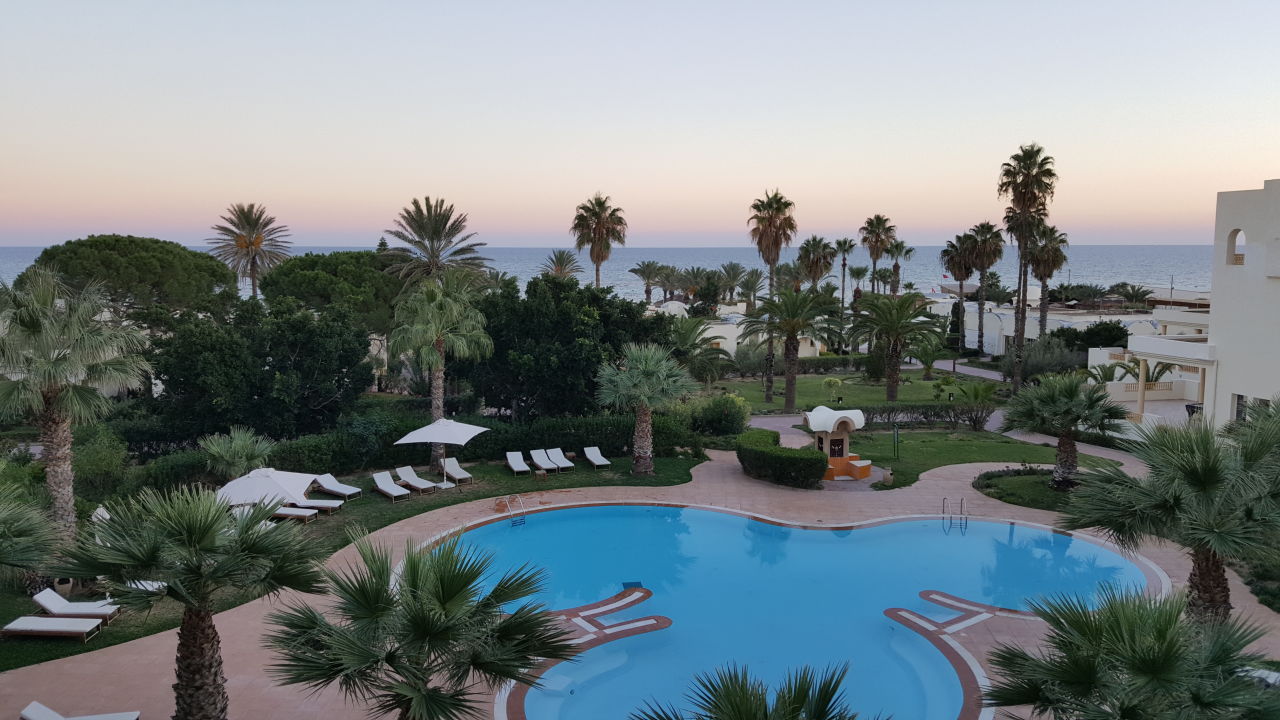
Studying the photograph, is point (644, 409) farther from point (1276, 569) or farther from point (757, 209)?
point (757, 209)

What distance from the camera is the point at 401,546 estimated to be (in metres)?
17.1

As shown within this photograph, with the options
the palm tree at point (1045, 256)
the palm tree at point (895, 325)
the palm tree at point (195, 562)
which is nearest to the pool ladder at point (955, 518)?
the palm tree at point (195, 562)

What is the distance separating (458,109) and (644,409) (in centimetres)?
1804

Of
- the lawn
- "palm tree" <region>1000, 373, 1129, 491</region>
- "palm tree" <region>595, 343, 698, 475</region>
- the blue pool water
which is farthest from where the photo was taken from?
the lawn

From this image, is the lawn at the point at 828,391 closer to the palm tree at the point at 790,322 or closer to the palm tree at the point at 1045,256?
the palm tree at the point at 790,322

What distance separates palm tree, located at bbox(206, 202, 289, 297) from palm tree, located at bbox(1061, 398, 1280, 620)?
42556 millimetres

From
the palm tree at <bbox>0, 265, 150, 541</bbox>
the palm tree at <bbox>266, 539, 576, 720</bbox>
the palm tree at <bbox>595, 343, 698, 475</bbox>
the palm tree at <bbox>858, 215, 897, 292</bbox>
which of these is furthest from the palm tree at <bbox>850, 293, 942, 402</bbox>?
the palm tree at <bbox>266, 539, 576, 720</bbox>

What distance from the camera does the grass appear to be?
39.0 ft

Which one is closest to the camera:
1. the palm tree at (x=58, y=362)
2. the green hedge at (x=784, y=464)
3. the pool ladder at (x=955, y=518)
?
the palm tree at (x=58, y=362)

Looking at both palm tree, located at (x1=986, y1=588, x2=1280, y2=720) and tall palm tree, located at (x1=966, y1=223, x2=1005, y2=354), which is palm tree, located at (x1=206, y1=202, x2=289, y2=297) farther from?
palm tree, located at (x1=986, y1=588, x2=1280, y2=720)

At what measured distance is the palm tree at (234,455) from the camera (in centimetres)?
1911

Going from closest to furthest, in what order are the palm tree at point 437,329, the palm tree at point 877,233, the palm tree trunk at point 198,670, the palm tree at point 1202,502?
1. the palm tree trunk at point 198,670
2. the palm tree at point 1202,502
3. the palm tree at point 437,329
4. the palm tree at point 877,233

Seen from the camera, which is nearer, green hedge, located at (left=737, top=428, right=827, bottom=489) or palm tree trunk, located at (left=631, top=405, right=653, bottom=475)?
green hedge, located at (left=737, top=428, right=827, bottom=489)

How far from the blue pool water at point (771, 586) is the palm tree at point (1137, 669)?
441 centimetres
